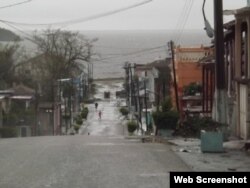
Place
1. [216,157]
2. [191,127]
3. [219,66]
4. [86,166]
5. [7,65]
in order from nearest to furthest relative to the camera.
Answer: [86,166]
[216,157]
[219,66]
[191,127]
[7,65]

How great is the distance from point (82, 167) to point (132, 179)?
7.64 feet

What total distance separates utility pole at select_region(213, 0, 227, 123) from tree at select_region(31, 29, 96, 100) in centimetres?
5391

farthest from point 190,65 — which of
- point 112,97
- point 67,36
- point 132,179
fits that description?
point 112,97

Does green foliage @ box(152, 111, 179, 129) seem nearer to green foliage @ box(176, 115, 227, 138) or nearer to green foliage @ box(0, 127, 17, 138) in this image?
green foliage @ box(176, 115, 227, 138)

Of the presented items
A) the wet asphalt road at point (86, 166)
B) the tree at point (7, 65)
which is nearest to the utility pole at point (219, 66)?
the wet asphalt road at point (86, 166)

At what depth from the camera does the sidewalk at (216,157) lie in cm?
1572

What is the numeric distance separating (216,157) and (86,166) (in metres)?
4.24

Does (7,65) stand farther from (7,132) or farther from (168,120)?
(168,120)

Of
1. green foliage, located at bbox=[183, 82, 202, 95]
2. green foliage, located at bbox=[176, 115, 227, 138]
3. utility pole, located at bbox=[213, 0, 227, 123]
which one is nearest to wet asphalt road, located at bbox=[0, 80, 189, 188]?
utility pole, located at bbox=[213, 0, 227, 123]

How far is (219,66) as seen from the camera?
2088 cm

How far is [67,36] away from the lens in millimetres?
77438

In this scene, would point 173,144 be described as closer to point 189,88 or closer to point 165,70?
point 189,88

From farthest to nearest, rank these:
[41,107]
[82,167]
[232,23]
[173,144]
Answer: [41,107]
[232,23]
[173,144]
[82,167]

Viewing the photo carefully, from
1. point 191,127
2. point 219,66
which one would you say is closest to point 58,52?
point 191,127
